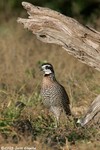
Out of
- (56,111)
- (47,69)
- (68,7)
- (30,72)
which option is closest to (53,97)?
(56,111)

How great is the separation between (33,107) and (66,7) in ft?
36.7

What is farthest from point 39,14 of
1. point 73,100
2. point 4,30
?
point 4,30

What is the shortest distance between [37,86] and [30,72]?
37.9 inches

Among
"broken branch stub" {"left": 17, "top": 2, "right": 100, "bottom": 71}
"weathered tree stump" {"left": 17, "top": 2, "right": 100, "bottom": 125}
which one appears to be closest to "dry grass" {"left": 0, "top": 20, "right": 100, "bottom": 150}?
"weathered tree stump" {"left": 17, "top": 2, "right": 100, "bottom": 125}

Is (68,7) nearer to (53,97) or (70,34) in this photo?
(53,97)

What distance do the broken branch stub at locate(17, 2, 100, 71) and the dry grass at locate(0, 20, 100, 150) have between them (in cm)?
93

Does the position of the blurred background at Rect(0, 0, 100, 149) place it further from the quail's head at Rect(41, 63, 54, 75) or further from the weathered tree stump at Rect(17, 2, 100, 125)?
the weathered tree stump at Rect(17, 2, 100, 125)

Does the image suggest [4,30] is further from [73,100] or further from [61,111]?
[61,111]

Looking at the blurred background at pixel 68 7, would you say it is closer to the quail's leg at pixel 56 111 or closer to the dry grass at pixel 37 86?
the dry grass at pixel 37 86

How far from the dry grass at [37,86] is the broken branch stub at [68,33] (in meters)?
0.93

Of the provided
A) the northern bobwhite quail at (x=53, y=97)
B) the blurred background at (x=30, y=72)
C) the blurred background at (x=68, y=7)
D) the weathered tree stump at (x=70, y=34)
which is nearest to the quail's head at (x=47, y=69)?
the northern bobwhite quail at (x=53, y=97)

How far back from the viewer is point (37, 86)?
1206 centimetres

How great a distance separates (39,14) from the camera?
9492 mm

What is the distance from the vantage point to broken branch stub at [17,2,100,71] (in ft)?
30.8
